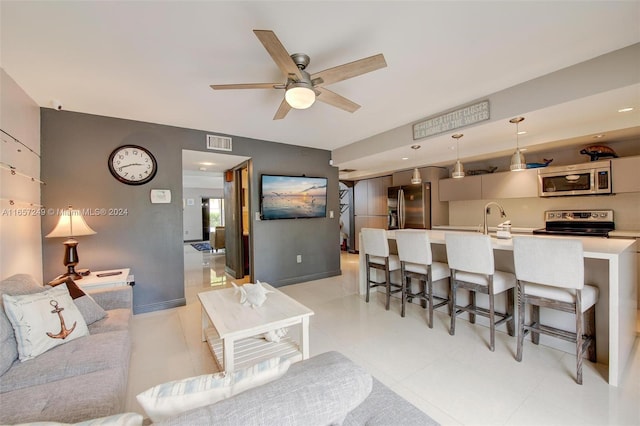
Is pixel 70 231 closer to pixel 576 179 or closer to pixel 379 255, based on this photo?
pixel 379 255

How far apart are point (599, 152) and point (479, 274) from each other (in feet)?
10.0

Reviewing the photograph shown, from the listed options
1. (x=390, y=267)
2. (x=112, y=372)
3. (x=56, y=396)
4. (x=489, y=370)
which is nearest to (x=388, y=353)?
(x=489, y=370)

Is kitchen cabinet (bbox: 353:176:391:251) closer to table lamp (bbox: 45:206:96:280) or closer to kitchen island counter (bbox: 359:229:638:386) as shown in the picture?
kitchen island counter (bbox: 359:229:638:386)

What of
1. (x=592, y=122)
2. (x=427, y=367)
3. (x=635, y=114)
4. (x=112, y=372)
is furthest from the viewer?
(x=592, y=122)

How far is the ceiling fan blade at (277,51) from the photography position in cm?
146

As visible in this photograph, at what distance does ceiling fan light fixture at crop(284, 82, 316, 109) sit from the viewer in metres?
1.95

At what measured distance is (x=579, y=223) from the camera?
4.09 metres

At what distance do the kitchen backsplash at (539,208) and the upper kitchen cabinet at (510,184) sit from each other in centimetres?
36

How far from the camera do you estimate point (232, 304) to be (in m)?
2.34

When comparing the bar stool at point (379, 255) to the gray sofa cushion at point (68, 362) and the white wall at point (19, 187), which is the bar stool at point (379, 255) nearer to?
the gray sofa cushion at point (68, 362)

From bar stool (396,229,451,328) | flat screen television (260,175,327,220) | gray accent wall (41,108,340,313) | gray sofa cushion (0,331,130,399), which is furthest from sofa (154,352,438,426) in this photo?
flat screen television (260,175,327,220)

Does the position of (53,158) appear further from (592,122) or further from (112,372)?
(592,122)

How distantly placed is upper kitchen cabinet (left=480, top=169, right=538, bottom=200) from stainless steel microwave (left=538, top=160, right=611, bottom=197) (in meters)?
0.10

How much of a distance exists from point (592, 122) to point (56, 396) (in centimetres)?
482
